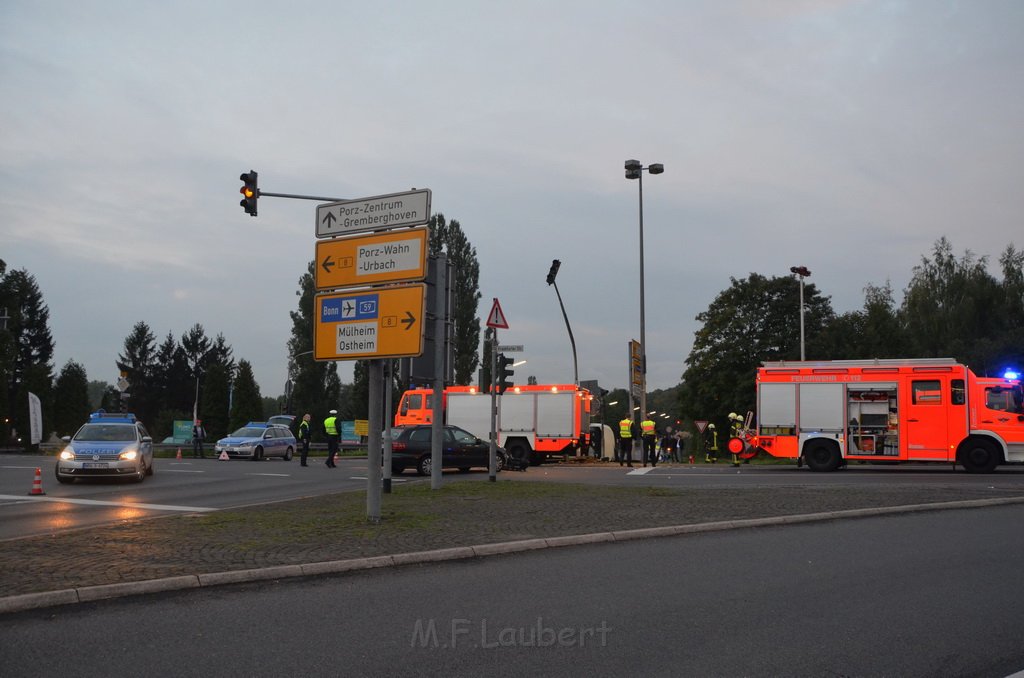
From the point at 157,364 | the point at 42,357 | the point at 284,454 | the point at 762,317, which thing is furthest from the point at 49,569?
the point at 157,364

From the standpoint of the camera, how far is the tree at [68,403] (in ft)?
206

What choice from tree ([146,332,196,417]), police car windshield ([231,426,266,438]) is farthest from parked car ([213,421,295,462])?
tree ([146,332,196,417])

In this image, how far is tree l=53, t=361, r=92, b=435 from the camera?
206 ft

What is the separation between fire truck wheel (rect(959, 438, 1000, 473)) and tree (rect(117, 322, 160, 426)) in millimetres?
94965

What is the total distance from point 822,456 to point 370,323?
17.2 m

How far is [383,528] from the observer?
37.5 ft

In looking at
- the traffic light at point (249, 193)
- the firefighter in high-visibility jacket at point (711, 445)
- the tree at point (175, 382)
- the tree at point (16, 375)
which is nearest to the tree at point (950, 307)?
the firefighter in high-visibility jacket at point (711, 445)

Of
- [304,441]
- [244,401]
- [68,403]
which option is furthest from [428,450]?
[244,401]

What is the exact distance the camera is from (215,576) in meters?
8.03

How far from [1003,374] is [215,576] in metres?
22.5

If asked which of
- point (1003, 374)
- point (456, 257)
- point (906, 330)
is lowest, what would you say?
point (1003, 374)

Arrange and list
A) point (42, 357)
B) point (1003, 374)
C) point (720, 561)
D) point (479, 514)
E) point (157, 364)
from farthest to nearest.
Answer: point (157, 364), point (42, 357), point (1003, 374), point (479, 514), point (720, 561)

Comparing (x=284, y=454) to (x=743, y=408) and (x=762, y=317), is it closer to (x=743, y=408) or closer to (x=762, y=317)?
(x=743, y=408)

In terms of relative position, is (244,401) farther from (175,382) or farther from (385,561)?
(385,561)
